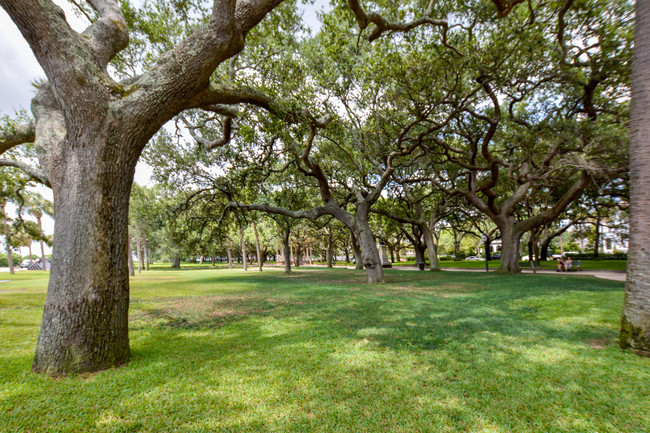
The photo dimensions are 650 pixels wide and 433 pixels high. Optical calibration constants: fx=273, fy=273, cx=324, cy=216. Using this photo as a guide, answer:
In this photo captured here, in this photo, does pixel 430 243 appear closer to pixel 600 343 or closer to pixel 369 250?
pixel 369 250

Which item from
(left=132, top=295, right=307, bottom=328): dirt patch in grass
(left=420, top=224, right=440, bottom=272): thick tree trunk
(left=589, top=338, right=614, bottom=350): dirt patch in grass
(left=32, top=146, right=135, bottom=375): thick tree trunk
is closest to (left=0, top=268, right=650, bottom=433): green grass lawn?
(left=589, top=338, right=614, bottom=350): dirt patch in grass

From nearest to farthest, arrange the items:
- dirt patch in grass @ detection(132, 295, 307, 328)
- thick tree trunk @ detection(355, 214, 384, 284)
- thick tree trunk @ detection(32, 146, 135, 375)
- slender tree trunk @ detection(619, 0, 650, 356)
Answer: thick tree trunk @ detection(32, 146, 135, 375)
slender tree trunk @ detection(619, 0, 650, 356)
dirt patch in grass @ detection(132, 295, 307, 328)
thick tree trunk @ detection(355, 214, 384, 284)

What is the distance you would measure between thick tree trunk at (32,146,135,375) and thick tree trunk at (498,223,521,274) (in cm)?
1886

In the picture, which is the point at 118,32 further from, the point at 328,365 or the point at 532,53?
the point at 532,53

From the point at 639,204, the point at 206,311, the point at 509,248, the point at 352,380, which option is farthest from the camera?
the point at 509,248

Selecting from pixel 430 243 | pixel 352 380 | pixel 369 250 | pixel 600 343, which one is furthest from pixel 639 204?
pixel 430 243

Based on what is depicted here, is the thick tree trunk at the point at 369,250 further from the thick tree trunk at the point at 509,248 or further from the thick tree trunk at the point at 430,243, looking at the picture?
the thick tree trunk at the point at 509,248

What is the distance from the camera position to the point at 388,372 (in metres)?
3.44

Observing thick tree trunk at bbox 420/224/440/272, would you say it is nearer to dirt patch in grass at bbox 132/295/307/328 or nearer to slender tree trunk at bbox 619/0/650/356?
dirt patch in grass at bbox 132/295/307/328

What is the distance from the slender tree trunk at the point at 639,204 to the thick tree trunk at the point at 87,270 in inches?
280

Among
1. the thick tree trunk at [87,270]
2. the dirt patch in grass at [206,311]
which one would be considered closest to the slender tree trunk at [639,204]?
the dirt patch in grass at [206,311]

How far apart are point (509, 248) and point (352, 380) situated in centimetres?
1746

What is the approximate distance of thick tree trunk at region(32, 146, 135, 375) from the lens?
11.0 feet

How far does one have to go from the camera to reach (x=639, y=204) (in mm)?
4012
